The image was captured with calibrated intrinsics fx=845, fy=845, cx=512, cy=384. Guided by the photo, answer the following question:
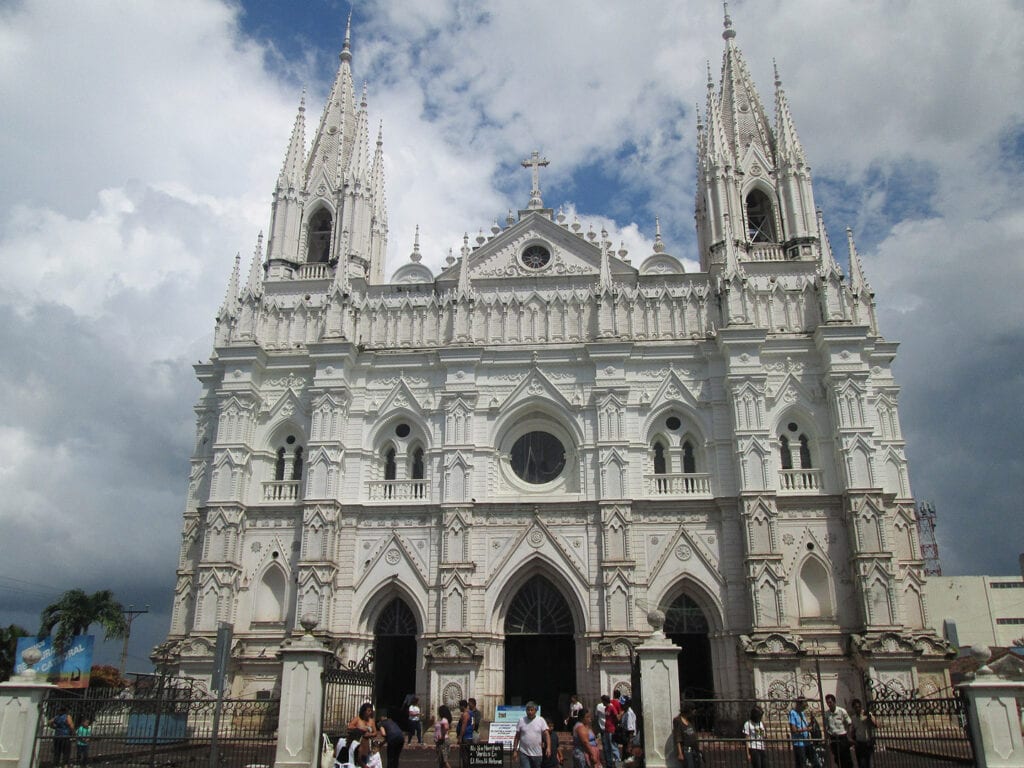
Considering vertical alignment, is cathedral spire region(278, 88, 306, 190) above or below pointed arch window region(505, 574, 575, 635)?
above

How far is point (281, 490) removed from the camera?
28969mm

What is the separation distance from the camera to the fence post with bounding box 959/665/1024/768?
13008 millimetres

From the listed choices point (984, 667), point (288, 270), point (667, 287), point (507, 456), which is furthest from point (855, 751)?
point (288, 270)

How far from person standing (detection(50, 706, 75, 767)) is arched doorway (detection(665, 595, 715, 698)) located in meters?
16.9

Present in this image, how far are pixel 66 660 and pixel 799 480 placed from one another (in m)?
32.0

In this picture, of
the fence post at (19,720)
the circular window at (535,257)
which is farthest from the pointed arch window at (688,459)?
the fence post at (19,720)

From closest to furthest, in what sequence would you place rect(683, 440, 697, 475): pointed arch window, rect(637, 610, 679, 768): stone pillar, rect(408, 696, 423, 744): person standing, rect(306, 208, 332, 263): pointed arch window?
rect(637, 610, 679, 768): stone pillar → rect(408, 696, 423, 744): person standing → rect(683, 440, 697, 475): pointed arch window → rect(306, 208, 332, 263): pointed arch window

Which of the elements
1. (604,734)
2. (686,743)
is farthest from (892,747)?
Result: (686,743)

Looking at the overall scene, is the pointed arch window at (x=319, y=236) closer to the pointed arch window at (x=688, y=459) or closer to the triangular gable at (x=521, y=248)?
the triangular gable at (x=521, y=248)

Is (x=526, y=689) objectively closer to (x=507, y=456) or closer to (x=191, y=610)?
(x=507, y=456)

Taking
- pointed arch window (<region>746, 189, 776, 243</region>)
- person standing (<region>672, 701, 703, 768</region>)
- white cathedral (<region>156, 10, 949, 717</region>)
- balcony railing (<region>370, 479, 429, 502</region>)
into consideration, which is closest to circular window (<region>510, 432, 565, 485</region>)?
white cathedral (<region>156, 10, 949, 717</region>)

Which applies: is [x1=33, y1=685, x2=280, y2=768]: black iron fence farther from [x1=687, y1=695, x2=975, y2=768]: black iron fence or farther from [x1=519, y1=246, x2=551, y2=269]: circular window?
[x1=519, y1=246, x2=551, y2=269]: circular window

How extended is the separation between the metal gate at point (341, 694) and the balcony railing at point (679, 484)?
39.1 feet

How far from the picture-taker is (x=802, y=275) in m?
31.2
